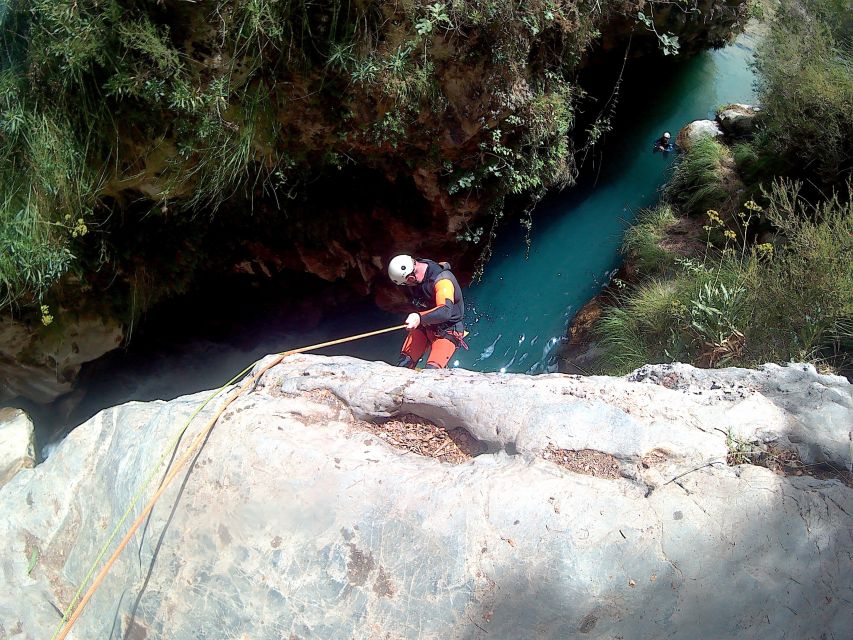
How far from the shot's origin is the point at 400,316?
673 centimetres

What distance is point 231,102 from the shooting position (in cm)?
388

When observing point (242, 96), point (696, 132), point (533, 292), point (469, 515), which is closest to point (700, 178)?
point (696, 132)

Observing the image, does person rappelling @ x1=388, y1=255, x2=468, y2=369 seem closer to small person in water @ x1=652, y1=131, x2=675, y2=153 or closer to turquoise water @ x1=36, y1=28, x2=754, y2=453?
turquoise water @ x1=36, y1=28, x2=754, y2=453

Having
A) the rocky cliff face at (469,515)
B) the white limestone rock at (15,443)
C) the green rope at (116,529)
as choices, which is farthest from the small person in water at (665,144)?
the white limestone rock at (15,443)

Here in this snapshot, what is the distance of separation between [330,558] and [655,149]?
8.31 metres

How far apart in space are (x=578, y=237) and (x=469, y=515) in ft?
20.9

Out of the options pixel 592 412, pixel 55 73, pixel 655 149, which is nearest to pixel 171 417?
pixel 592 412

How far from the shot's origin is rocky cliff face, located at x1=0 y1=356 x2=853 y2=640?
2049mm

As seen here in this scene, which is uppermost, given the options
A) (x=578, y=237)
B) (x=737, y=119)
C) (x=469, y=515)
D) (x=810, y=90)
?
(x=810, y=90)

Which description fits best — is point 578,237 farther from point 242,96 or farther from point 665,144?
point 242,96

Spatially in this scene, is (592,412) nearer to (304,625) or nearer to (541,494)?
(541,494)

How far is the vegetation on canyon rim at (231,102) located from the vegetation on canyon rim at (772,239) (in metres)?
2.06

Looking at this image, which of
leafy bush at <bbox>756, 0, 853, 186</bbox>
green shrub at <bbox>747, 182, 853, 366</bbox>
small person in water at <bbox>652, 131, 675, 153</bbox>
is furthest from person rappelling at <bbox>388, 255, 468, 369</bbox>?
small person in water at <bbox>652, 131, 675, 153</bbox>

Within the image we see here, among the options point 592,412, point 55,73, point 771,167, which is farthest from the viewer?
point 771,167
